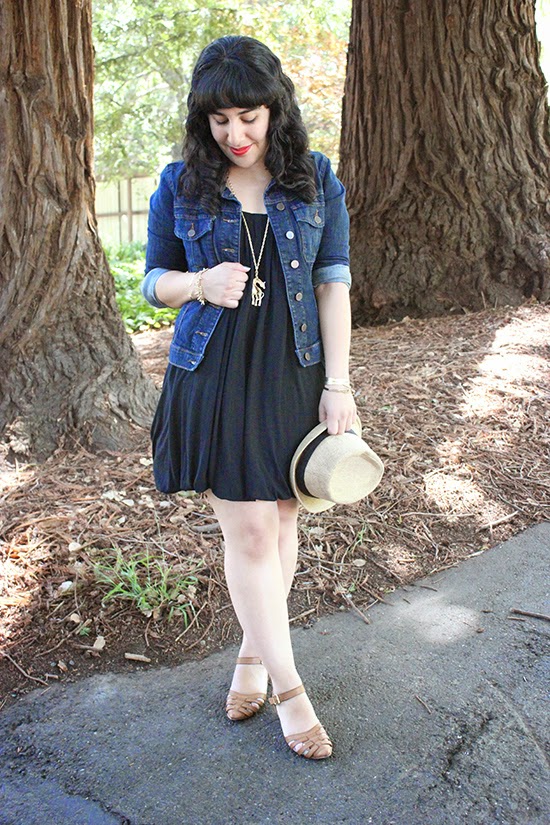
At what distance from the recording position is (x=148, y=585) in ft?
10.3

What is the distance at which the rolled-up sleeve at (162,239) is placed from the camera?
7.84 feet

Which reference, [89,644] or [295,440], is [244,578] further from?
[89,644]

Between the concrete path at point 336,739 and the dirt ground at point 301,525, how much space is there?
0.57 feet

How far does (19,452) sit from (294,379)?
2.08m

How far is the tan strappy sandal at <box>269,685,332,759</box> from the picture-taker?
239 centimetres

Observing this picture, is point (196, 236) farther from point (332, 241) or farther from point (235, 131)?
point (332, 241)

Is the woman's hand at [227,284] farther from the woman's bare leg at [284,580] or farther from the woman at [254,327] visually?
the woman's bare leg at [284,580]

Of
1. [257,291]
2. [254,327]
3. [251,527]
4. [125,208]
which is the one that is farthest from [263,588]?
[125,208]

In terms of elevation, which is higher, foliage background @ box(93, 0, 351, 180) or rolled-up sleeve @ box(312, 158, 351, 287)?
foliage background @ box(93, 0, 351, 180)

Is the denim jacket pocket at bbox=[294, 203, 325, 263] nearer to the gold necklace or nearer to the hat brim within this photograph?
the gold necklace

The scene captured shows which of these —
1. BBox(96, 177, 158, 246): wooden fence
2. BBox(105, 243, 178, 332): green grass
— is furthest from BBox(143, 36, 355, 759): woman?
BBox(96, 177, 158, 246): wooden fence

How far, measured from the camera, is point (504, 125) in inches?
241

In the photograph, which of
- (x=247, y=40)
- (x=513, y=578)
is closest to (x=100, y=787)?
(x=513, y=578)

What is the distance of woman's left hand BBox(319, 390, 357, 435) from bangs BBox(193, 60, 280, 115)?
0.85 meters
